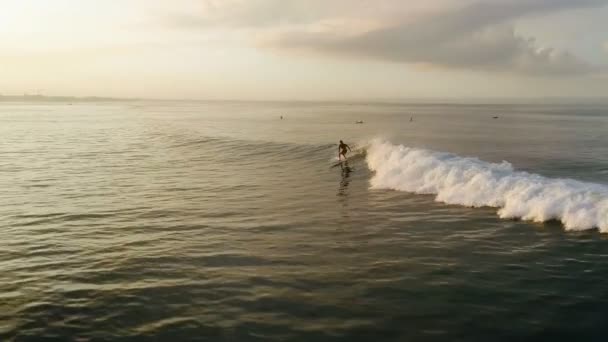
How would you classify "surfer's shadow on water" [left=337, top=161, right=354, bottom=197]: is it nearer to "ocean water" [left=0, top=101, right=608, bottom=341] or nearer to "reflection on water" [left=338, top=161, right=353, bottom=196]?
"reflection on water" [left=338, top=161, right=353, bottom=196]

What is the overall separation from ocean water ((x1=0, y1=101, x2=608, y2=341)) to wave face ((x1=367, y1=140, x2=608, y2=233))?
3.4 inches

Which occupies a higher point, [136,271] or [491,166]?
[491,166]

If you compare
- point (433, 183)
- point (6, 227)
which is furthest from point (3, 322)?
point (433, 183)

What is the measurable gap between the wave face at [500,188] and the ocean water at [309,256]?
0.09 m

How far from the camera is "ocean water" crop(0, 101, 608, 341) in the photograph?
397 inches

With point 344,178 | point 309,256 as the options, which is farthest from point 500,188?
point 309,256

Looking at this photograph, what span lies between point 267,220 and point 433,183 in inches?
419

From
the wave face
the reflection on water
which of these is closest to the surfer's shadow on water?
the reflection on water

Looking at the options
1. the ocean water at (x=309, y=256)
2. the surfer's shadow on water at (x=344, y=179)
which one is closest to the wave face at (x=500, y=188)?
the ocean water at (x=309, y=256)

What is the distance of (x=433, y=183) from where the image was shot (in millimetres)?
24875

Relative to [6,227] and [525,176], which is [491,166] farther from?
[6,227]

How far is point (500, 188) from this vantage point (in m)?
21.6

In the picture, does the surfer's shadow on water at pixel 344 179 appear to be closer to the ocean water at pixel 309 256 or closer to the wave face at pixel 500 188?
the ocean water at pixel 309 256

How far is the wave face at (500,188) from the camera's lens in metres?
17.6
